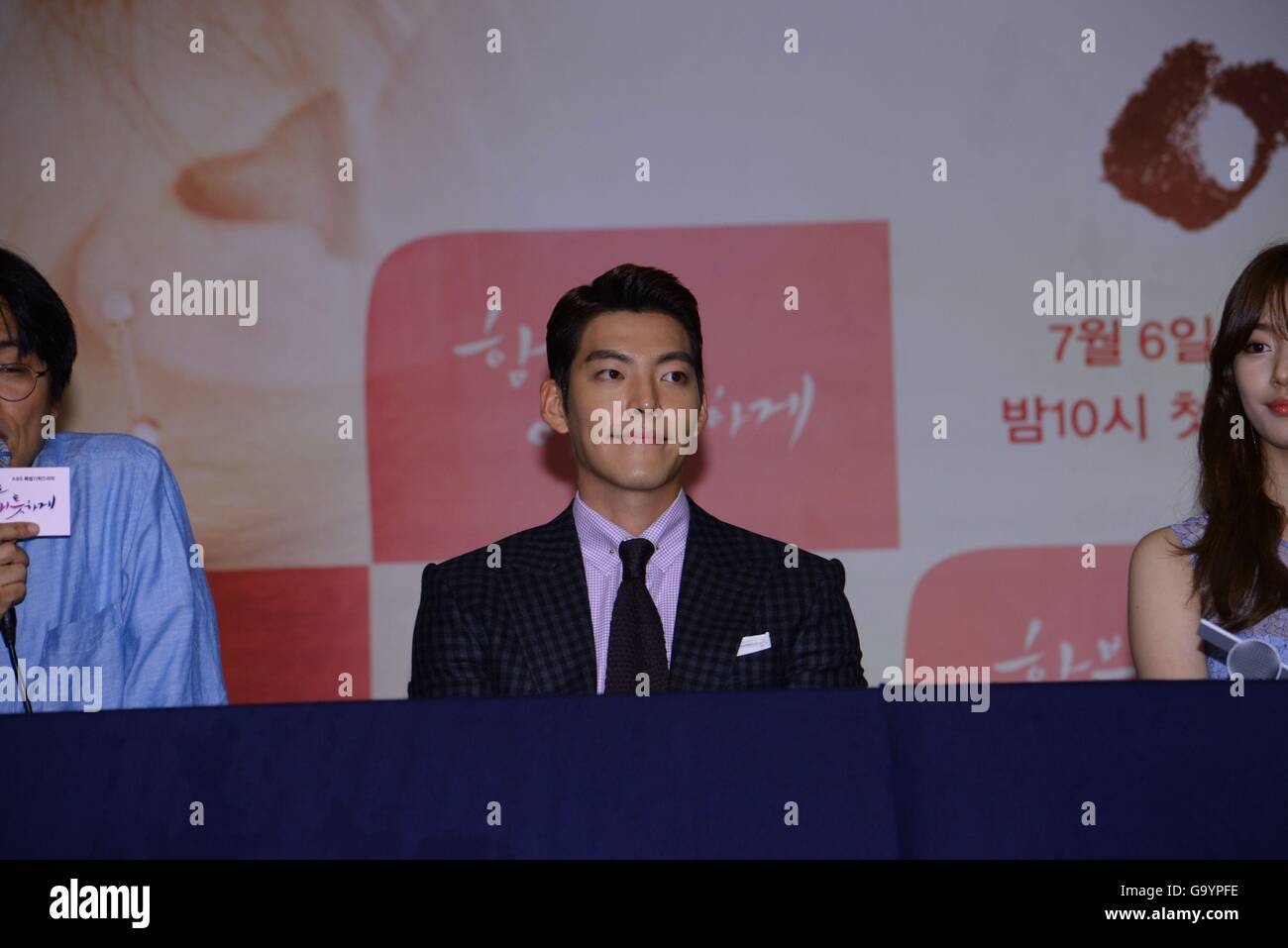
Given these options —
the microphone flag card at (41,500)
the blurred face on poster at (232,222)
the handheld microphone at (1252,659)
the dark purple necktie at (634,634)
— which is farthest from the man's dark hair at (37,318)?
the handheld microphone at (1252,659)

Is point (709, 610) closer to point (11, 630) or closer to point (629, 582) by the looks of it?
point (629, 582)

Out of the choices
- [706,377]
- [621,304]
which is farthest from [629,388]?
[706,377]

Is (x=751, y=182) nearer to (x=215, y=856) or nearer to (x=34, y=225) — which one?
(x=34, y=225)

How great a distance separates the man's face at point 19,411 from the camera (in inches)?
75.2

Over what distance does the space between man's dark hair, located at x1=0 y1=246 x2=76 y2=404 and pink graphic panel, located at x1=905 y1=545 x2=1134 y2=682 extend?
213cm

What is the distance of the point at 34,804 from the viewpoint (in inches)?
39.8

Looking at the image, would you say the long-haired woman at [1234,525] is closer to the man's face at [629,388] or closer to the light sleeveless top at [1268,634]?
the light sleeveless top at [1268,634]

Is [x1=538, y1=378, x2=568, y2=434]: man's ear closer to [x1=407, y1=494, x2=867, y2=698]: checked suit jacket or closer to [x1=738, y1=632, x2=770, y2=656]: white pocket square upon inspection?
[x1=407, y1=494, x2=867, y2=698]: checked suit jacket

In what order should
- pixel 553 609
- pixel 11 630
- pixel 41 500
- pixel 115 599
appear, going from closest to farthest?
1. pixel 41 500
2. pixel 11 630
3. pixel 553 609
4. pixel 115 599

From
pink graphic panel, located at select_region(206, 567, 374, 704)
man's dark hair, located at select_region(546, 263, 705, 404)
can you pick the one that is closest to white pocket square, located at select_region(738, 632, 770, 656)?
man's dark hair, located at select_region(546, 263, 705, 404)

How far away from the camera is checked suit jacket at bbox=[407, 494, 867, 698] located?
1.76 metres

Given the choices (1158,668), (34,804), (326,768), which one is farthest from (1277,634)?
(34,804)

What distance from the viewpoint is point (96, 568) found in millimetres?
1957

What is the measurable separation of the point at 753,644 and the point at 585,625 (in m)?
0.26
